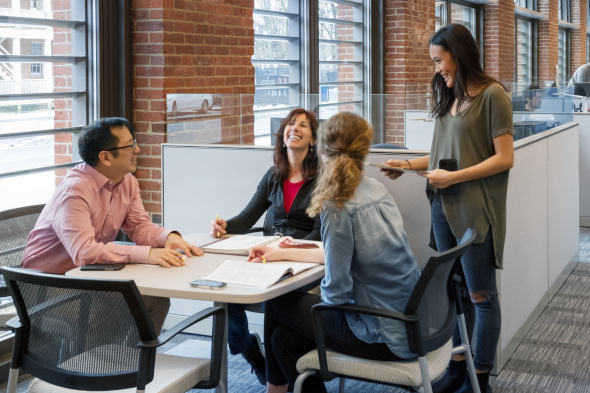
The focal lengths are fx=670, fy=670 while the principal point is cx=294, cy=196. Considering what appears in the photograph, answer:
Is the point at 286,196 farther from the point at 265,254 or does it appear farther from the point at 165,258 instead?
the point at 165,258

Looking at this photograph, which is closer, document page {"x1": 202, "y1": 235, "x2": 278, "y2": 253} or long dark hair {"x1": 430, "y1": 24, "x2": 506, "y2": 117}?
long dark hair {"x1": 430, "y1": 24, "x2": 506, "y2": 117}

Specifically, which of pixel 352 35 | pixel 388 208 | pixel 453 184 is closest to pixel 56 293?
pixel 388 208

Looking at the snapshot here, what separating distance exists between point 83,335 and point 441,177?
1361 mm

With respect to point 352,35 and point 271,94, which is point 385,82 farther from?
point 271,94

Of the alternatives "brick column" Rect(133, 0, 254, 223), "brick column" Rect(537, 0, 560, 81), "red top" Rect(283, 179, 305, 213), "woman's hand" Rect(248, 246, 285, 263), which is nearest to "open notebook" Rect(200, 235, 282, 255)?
"woman's hand" Rect(248, 246, 285, 263)

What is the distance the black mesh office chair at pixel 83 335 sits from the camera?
1766 millimetres

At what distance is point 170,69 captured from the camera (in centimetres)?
419

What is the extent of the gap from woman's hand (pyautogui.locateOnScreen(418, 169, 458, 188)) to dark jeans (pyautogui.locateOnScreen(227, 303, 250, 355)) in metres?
0.97

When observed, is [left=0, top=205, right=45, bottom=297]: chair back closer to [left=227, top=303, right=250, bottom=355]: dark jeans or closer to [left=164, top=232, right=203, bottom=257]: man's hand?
[left=164, top=232, right=203, bottom=257]: man's hand

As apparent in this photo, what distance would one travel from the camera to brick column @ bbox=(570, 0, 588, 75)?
1658 cm

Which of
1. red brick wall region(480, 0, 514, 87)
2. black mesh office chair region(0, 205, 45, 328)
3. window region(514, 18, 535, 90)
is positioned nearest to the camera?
black mesh office chair region(0, 205, 45, 328)

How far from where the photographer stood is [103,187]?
263cm

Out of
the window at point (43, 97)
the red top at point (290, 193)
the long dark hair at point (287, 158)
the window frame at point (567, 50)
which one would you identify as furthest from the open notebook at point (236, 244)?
the window frame at point (567, 50)

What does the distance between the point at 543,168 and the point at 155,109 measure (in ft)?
7.68
